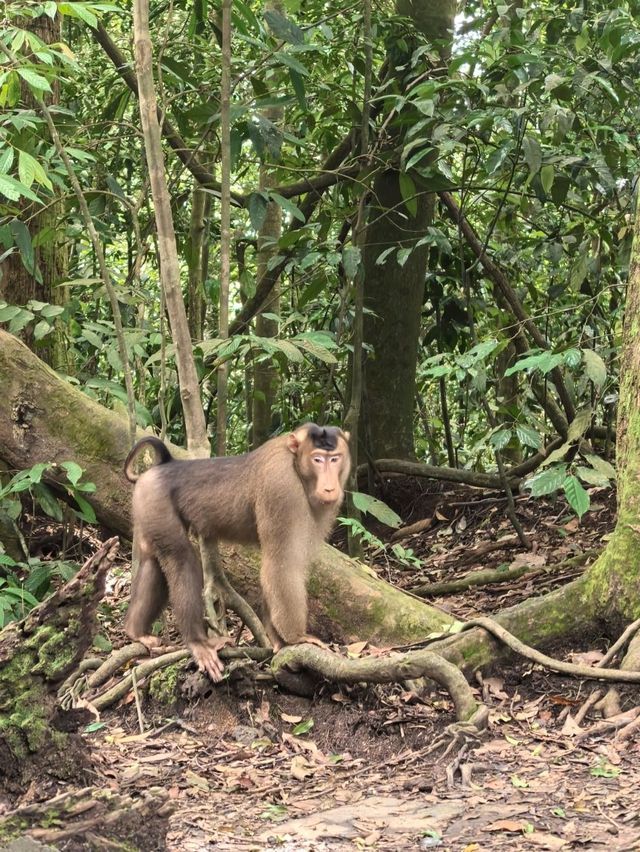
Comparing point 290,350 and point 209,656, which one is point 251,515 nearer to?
point 209,656

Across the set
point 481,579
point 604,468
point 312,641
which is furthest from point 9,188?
point 481,579

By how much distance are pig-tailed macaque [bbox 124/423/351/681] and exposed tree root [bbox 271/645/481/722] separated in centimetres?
28

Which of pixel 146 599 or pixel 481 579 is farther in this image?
pixel 481 579

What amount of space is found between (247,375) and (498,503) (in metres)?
2.64


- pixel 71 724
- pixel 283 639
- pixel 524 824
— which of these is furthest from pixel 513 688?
pixel 71 724

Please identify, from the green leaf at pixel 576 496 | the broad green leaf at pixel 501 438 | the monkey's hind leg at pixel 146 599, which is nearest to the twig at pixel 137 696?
the monkey's hind leg at pixel 146 599

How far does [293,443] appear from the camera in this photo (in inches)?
210

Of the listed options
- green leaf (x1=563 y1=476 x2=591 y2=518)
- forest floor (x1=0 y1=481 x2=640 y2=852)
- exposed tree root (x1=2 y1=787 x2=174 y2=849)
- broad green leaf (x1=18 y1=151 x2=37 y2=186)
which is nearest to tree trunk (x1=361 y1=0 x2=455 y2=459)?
green leaf (x1=563 y1=476 x2=591 y2=518)

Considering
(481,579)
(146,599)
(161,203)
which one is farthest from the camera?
(481,579)

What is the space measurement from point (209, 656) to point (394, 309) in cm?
428

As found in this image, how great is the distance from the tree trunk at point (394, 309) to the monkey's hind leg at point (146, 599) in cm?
305

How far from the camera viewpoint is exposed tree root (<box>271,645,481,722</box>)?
4383mm

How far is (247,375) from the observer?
30.5ft

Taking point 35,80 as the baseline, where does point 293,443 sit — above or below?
below
